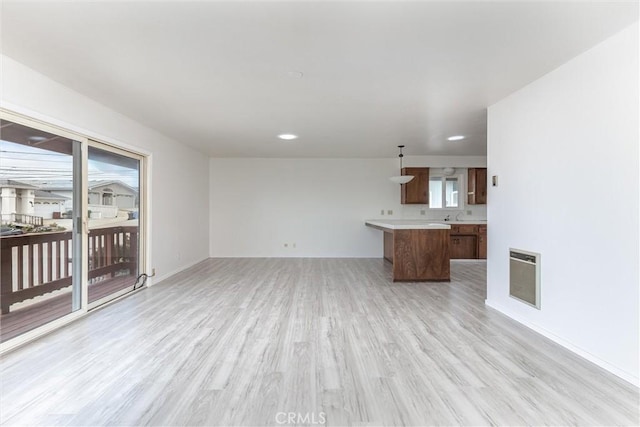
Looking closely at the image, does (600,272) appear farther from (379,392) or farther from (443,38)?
(443,38)

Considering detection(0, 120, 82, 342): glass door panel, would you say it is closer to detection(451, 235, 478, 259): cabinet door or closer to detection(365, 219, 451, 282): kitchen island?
detection(365, 219, 451, 282): kitchen island

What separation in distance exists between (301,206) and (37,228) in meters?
4.63

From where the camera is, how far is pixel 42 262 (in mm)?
2627

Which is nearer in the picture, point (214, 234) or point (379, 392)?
point (379, 392)

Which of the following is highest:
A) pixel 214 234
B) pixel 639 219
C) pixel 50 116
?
pixel 50 116

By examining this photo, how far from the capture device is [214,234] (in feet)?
21.9

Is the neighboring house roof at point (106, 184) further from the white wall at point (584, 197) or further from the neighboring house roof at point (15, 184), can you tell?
the white wall at point (584, 197)

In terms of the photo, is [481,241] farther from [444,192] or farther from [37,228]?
[37,228]

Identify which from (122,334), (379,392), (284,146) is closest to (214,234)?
(284,146)

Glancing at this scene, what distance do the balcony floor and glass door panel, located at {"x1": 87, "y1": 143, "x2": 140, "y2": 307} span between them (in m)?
0.20

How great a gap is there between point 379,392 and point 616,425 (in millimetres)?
1209

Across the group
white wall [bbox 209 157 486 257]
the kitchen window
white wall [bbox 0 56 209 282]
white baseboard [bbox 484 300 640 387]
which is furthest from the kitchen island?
white wall [bbox 0 56 209 282]

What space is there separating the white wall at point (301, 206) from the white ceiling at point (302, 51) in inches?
121

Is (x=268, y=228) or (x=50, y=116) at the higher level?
(x=50, y=116)
